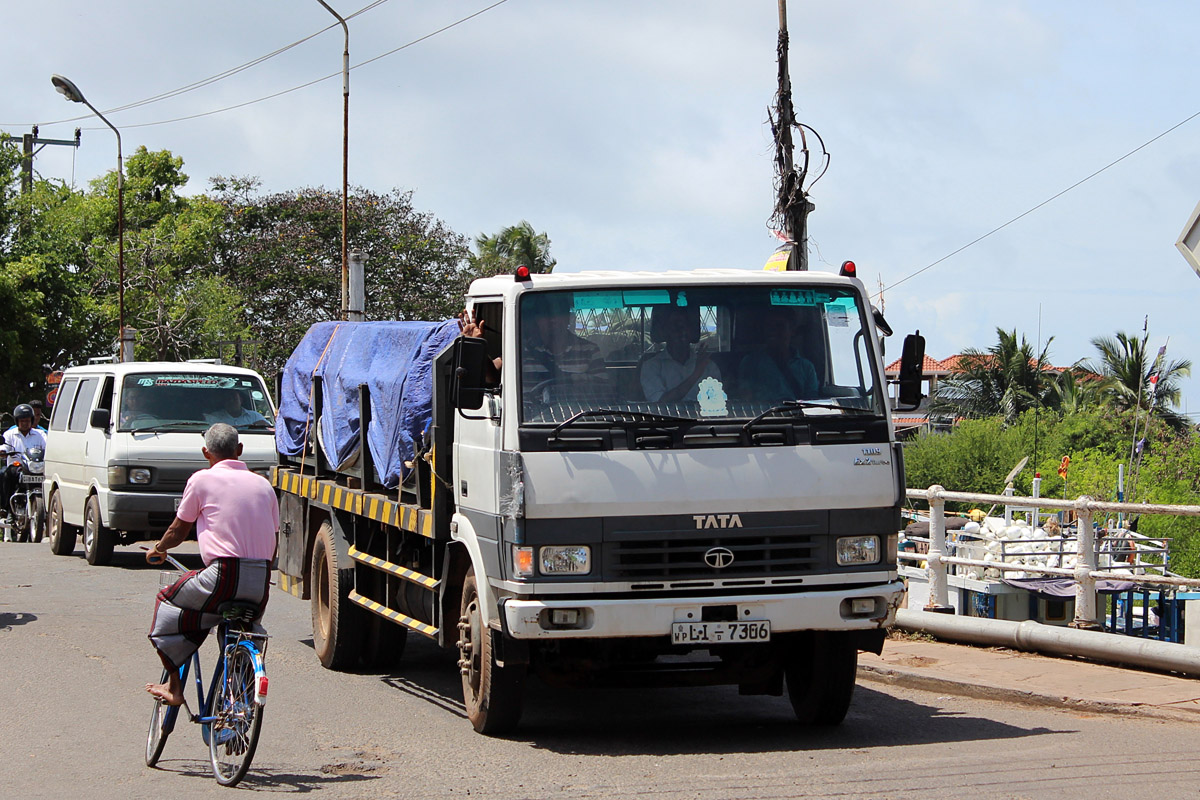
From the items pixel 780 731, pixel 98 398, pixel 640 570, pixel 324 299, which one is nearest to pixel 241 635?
pixel 640 570

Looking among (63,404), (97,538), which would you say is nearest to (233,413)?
(97,538)

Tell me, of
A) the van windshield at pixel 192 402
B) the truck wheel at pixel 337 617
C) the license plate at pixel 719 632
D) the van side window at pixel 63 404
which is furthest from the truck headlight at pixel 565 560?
the van side window at pixel 63 404

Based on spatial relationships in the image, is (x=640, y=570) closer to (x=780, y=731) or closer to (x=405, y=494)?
(x=780, y=731)

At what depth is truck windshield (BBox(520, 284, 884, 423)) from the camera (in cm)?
718

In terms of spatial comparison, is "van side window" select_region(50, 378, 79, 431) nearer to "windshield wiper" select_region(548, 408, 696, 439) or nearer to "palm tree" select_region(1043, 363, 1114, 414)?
"windshield wiper" select_region(548, 408, 696, 439)

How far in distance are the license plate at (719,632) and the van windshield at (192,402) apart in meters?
10.4

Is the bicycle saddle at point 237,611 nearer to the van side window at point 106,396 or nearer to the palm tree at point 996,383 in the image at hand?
the van side window at point 106,396

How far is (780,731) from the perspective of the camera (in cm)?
779

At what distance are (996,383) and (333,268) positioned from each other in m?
33.7

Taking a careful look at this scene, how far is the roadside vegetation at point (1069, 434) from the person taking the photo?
3844 centimetres

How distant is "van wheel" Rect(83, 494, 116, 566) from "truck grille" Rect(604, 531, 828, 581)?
36.4 ft

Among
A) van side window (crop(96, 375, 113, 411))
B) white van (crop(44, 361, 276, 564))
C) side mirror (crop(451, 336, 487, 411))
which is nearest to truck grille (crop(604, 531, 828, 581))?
side mirror (crop(451, 336, 487, 411))

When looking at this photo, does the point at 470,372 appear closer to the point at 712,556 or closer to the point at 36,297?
the point at 712,556

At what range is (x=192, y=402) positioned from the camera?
16.6 meters
